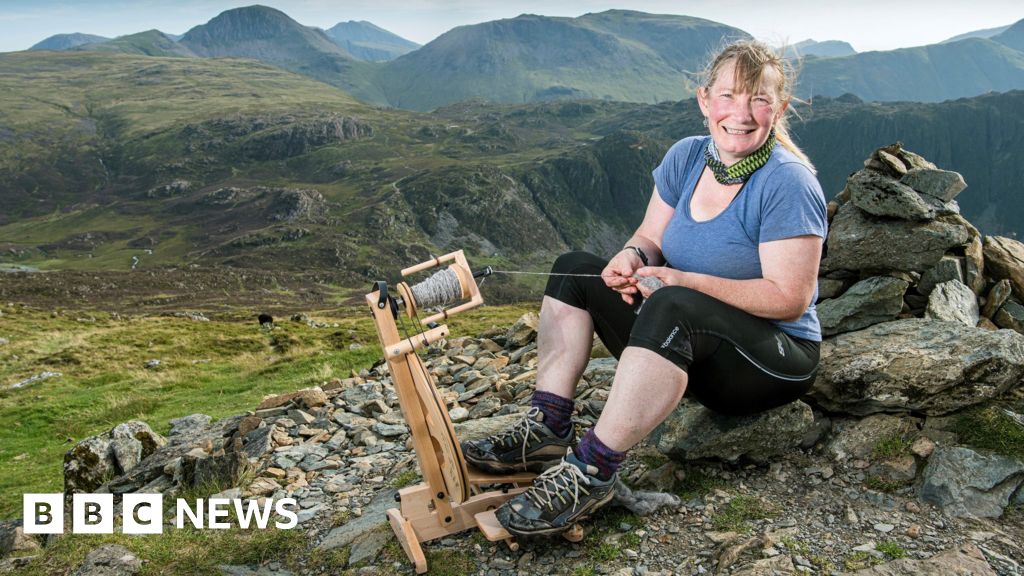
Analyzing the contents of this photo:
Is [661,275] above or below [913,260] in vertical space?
above

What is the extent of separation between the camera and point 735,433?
533 centimetres

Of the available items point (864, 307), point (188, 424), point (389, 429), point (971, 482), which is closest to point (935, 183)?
point (864, 307)

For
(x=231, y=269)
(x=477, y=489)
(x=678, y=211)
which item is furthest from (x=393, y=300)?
(x=231, y=269)

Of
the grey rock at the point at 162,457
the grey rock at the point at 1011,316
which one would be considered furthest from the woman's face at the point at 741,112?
the grey rock at the point at 162,457

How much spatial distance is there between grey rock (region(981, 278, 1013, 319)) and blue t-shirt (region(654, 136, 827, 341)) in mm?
4521

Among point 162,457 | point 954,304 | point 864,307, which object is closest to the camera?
point 864,307

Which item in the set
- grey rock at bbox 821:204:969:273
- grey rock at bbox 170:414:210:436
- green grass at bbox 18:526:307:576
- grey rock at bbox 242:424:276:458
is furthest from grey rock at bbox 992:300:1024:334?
grey rock at bbox 170:414:210:436

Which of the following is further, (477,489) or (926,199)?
(926,199)

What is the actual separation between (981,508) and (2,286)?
11224 centimetres

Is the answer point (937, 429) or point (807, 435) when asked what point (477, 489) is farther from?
point (937, 429)

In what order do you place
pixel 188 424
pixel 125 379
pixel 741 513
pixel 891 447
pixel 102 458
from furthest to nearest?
Answer: 1. pixel 125 379
2. pixel 188 424
3. pixel 102 458
4. pixel 891 447
5. pixel 741 513

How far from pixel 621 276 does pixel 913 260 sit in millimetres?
4899

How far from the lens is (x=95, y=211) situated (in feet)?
573

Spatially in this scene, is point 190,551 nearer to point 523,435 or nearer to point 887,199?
point 523,435
